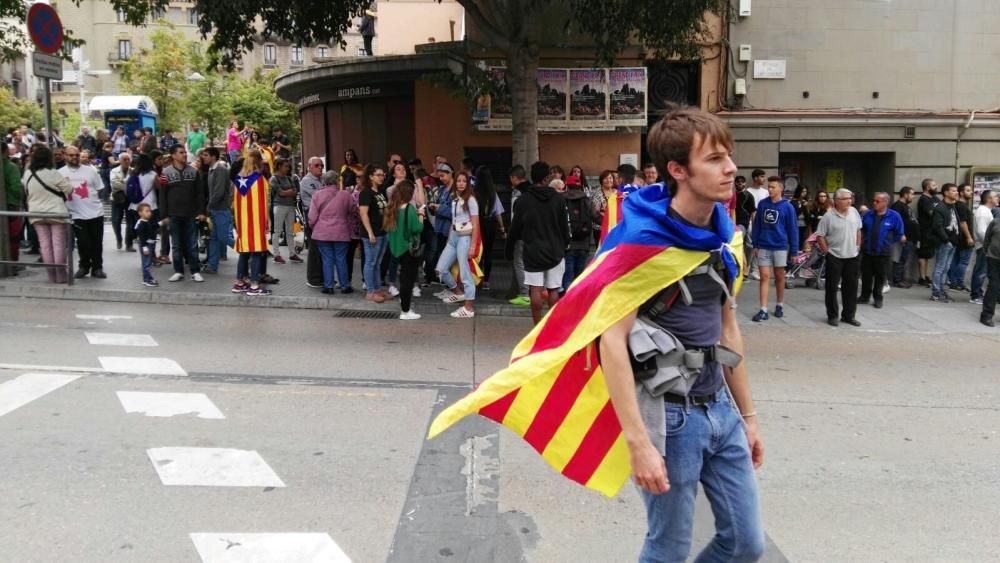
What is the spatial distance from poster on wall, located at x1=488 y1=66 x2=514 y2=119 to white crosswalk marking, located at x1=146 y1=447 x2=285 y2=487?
886cm

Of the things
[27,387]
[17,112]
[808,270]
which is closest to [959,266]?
[808,270]

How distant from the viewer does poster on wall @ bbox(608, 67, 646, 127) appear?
612 inches

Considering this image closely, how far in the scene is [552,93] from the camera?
15.6 meters

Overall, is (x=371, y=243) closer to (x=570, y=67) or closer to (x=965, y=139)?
(x=570, y=67)

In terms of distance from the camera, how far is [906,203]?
49.3 feet

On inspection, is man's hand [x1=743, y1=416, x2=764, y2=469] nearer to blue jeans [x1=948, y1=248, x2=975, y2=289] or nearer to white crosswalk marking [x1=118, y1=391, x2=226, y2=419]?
white crosswalk marking [x1=118, y1=391, x2=226, y2=419]

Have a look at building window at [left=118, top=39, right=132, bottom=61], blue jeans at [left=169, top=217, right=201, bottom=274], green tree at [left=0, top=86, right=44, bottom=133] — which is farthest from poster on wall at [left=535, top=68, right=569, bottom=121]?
building window at [left=118, top=39, right=132, bottom=61]

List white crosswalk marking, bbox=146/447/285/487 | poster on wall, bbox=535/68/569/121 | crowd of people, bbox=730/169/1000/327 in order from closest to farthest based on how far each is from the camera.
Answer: white crosswalk marking, bbox=146/447/285/487
crowd of people, bbox=730/169/1000/327
poster on wall, bbox=535/68/569/121

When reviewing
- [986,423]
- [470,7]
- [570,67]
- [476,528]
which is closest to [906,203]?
[570,67]

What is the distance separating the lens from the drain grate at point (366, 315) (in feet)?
35.0

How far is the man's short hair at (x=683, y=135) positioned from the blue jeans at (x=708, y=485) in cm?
78

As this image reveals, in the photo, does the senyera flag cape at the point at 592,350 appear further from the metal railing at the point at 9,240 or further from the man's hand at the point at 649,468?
the metal railing at the point at 9,240

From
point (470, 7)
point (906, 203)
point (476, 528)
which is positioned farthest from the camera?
point (906, 203)

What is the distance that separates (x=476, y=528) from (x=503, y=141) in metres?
12.4
